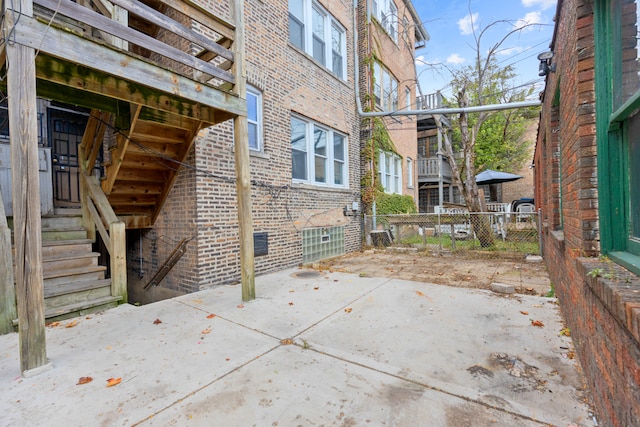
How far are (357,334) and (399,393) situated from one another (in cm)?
101

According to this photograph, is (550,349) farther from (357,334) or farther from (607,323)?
(357,334)

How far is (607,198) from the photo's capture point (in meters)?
1.93

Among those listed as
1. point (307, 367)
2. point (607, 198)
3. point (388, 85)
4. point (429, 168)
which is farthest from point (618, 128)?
point (429, 168)

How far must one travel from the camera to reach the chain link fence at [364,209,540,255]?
8359mm

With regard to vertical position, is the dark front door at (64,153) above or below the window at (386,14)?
below

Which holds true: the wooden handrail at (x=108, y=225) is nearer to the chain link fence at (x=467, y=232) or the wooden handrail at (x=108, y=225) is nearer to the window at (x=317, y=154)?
the window at (x=317, y=154)

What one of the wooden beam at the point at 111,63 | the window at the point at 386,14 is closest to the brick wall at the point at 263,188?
the wooden beam at the point at 111,63

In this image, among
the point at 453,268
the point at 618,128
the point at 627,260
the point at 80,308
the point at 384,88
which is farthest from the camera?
the point at 384,88

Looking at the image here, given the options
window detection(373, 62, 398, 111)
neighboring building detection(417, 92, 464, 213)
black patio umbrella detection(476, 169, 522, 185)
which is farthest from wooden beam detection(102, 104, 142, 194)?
black patio umbrella detection(476, 169, 522, 185)

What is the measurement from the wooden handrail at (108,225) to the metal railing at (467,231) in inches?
264

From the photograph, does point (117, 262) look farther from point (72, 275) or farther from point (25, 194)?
point (25, 194)

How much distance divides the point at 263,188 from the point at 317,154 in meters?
2.31

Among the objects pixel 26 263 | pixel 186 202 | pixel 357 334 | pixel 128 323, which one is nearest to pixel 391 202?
pixel 186 202

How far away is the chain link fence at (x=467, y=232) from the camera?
329 inches
